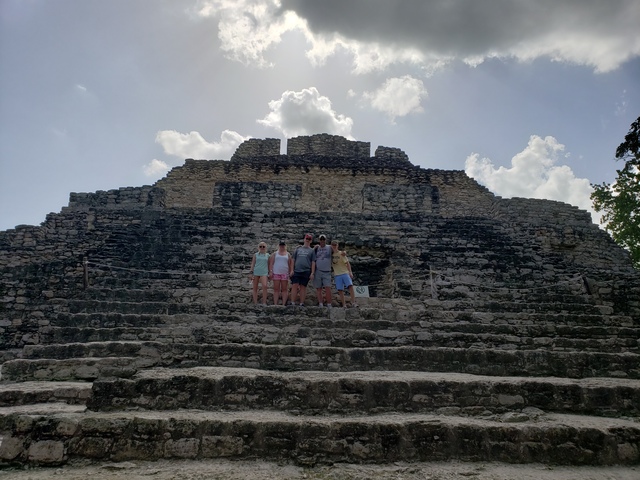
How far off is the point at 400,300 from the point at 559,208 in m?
12.3

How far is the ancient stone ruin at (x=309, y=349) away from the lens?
10.7 feet

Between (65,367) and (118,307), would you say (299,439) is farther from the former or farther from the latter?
(118,307)

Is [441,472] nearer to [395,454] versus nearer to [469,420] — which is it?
[395,454]

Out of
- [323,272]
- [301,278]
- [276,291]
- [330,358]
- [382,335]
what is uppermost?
[323,272]

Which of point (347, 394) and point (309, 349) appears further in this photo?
point (309, 349)

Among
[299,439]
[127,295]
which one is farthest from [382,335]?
[127,295]

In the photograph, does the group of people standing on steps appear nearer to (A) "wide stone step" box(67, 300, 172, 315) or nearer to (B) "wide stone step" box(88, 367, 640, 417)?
(A) "wide stone step" box(67, 300, 172, 315)

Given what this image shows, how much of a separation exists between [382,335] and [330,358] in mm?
1109

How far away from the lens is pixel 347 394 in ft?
12.5

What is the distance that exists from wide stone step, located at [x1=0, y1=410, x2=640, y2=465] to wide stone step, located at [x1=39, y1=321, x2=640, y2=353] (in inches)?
75.4

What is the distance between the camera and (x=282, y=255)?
683 cm

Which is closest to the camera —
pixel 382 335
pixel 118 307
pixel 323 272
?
pixel 382 335

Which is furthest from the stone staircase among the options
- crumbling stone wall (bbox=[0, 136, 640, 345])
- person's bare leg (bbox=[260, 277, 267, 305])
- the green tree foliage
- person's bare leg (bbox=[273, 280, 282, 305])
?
the green tree foliage

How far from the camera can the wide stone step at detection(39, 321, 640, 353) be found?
538 cm
